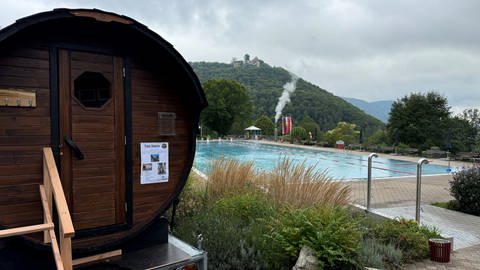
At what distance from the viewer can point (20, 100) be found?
2.27 metres

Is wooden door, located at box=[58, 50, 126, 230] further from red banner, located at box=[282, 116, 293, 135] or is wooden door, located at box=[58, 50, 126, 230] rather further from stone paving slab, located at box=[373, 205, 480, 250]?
red banner, located at box=[282, 116, 293, 135]

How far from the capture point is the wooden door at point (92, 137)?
2512mm

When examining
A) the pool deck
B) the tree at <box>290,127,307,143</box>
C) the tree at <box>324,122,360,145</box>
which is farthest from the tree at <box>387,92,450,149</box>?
the pool deck

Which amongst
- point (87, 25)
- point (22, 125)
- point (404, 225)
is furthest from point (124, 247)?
point (404, 225)

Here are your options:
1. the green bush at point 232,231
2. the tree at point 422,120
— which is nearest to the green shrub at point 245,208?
the green bush at point 232,231

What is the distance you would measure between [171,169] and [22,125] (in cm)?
130

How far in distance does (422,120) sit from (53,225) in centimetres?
2293

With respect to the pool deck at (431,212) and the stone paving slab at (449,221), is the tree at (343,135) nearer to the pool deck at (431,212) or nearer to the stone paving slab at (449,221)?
the pool deck at (431,212)

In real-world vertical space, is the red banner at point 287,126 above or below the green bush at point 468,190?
above

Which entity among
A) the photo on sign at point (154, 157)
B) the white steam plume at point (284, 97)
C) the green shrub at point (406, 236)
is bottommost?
the green shrub at point (406, 236)

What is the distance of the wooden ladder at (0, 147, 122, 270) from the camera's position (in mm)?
1893

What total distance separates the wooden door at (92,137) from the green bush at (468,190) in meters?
6.38

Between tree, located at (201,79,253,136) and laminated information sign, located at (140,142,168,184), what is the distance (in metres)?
33.9

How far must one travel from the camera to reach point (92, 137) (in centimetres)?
264
